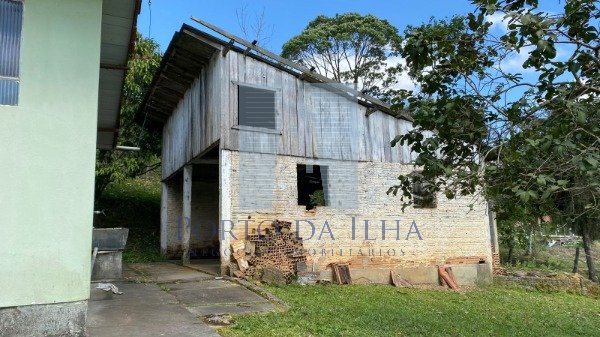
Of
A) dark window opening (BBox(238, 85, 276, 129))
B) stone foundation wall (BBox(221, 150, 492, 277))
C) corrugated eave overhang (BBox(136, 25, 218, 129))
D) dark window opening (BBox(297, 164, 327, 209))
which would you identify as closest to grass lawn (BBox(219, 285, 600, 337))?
stone foundation wall (BBox(221, 150, 492, 277))

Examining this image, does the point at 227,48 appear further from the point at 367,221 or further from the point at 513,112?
the point at 513,112

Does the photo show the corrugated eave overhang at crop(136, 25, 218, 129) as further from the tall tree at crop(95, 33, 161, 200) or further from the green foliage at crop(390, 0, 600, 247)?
the green foliage at crop(390, 0, 600, 247)

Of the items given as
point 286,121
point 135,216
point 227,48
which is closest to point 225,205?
point 286,121

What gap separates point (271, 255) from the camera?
10.3 metres

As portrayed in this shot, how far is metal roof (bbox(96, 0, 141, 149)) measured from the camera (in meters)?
5.11

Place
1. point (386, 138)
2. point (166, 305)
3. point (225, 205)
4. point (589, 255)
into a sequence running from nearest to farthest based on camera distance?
point (166, 305) < point (225, 205) < point (386, 138) < point (589, 255)

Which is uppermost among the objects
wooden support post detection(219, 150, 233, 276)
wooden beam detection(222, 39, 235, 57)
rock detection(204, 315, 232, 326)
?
wooden beam detection(222, 39, 235, 57)

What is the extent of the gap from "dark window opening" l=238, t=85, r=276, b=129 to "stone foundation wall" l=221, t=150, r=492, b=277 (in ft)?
2.86

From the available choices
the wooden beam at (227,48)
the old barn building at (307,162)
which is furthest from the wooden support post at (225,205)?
the wooden beam at (227,48)

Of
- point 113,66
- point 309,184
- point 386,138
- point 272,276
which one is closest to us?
point 113,66

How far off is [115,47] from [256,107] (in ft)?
17.2

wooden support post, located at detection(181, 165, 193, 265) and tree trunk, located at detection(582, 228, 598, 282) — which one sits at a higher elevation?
wooden support post, located at detection(181, 165, 193, 265)

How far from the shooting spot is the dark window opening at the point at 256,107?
1080cm

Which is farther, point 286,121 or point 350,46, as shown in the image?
point 350,46
